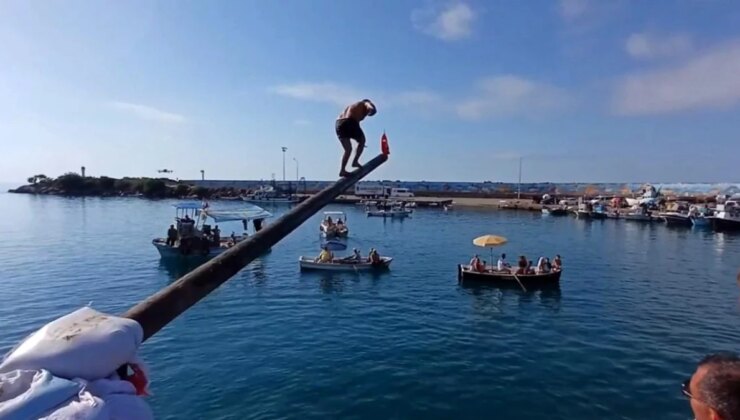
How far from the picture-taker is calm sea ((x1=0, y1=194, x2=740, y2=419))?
55.8ft

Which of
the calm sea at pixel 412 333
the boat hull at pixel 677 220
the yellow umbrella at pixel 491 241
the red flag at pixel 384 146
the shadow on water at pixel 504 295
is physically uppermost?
the red flag at pixel 384 146

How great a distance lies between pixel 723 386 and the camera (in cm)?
273

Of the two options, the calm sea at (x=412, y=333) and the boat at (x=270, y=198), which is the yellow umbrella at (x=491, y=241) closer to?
the calm sea at (x=412, y=333)

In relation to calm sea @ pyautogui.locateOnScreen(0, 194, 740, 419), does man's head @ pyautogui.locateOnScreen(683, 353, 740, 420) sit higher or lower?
higher

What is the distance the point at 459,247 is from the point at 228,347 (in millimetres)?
39894

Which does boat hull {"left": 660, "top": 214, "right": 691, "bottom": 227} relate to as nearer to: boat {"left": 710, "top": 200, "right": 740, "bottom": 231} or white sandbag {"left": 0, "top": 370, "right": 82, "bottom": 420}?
boat {"left": 710, "top": 200, "right": 740, "bottom": 231}

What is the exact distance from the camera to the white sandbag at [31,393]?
5.47ft

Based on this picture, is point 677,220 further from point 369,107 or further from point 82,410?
point 82,410

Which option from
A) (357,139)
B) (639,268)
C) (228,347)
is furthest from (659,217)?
(357,139)

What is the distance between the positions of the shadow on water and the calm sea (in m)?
0.22

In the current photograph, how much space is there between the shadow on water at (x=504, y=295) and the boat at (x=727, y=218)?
6244cm

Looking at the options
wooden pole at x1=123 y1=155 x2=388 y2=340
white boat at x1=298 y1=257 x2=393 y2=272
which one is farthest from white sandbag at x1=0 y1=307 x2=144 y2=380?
white boat at x1=298 y1=257 x2=393 y2=272

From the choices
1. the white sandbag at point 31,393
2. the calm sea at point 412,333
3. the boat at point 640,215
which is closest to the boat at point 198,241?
the calm sea at point 412,333

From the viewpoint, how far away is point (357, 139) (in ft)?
25.7
